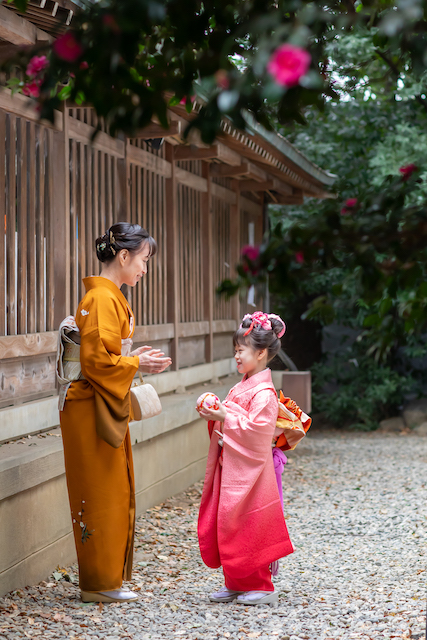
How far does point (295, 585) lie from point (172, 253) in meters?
3.70

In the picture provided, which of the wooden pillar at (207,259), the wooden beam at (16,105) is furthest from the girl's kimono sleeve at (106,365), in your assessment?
the wooden pillar at (207,259)

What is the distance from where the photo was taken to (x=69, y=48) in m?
1.47

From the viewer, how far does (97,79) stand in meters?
1.47

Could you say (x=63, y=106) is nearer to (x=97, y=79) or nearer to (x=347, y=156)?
(x=97, y=79)

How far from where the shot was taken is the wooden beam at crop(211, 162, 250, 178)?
7762mm

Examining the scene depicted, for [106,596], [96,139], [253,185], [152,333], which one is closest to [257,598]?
[106,596]

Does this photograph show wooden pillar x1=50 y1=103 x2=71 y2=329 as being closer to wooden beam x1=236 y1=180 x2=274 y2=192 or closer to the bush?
wooden beam x1=236 y1=180 x2=274 y2=192

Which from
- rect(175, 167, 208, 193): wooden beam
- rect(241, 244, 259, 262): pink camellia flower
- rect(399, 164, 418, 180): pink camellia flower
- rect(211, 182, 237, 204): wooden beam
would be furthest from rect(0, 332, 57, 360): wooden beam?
rect(211, 182, 237, 204): wooden beam

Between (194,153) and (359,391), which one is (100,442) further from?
(359,391)

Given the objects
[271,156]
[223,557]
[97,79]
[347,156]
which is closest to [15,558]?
[223,557]

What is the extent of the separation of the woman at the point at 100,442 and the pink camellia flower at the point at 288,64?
2259 millimetres

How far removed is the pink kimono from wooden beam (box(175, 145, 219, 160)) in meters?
3.58

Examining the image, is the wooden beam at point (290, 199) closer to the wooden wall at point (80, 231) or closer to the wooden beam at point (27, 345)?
the wooden wall at point (80, 231)

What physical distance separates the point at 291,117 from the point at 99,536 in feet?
8.39
